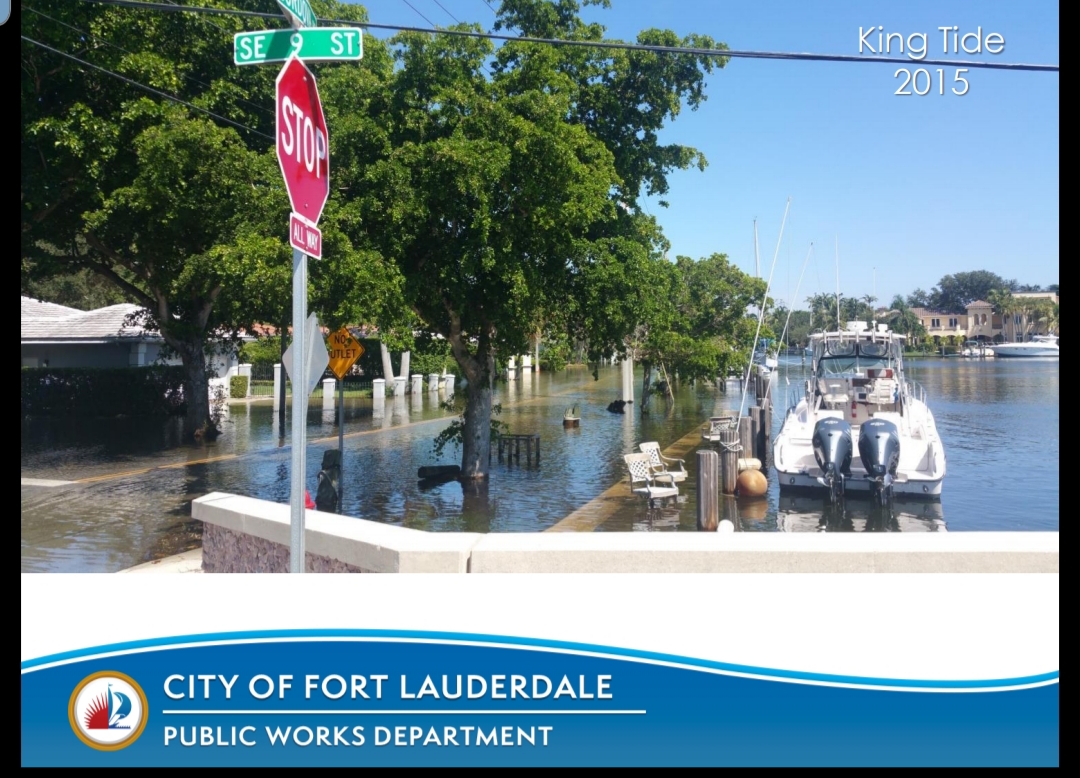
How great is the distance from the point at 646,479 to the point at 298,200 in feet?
43.3

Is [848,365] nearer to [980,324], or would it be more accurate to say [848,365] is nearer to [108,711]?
[108,711]

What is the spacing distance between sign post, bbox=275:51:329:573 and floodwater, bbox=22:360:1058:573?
8.56 meters

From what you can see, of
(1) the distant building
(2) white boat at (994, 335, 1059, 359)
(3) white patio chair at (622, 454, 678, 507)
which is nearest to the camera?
(3) white patio chair at (622, 454, 678, 507)

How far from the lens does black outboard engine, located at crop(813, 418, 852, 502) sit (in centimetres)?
1838

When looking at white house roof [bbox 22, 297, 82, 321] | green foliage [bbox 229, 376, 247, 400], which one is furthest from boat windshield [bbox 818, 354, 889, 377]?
white house roof [bbox 22, 297, 82, 321]

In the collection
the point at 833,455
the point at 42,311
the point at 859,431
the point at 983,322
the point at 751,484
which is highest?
the point at 983,322

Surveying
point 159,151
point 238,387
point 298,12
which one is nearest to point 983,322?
point 238,387

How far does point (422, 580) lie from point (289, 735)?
100 centimetres

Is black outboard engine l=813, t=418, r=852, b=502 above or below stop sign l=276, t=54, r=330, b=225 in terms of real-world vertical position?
below

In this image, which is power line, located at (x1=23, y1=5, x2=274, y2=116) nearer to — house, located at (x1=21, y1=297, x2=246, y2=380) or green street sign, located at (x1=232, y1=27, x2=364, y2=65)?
house, located at (x1=21, y1=297, x2=246, y2=380)

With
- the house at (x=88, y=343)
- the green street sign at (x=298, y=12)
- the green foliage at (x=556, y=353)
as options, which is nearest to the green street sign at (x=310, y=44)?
the green street sign at (x=298, y=12)

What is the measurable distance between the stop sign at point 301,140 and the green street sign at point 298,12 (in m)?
0.33

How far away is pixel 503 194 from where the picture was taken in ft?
56.1
